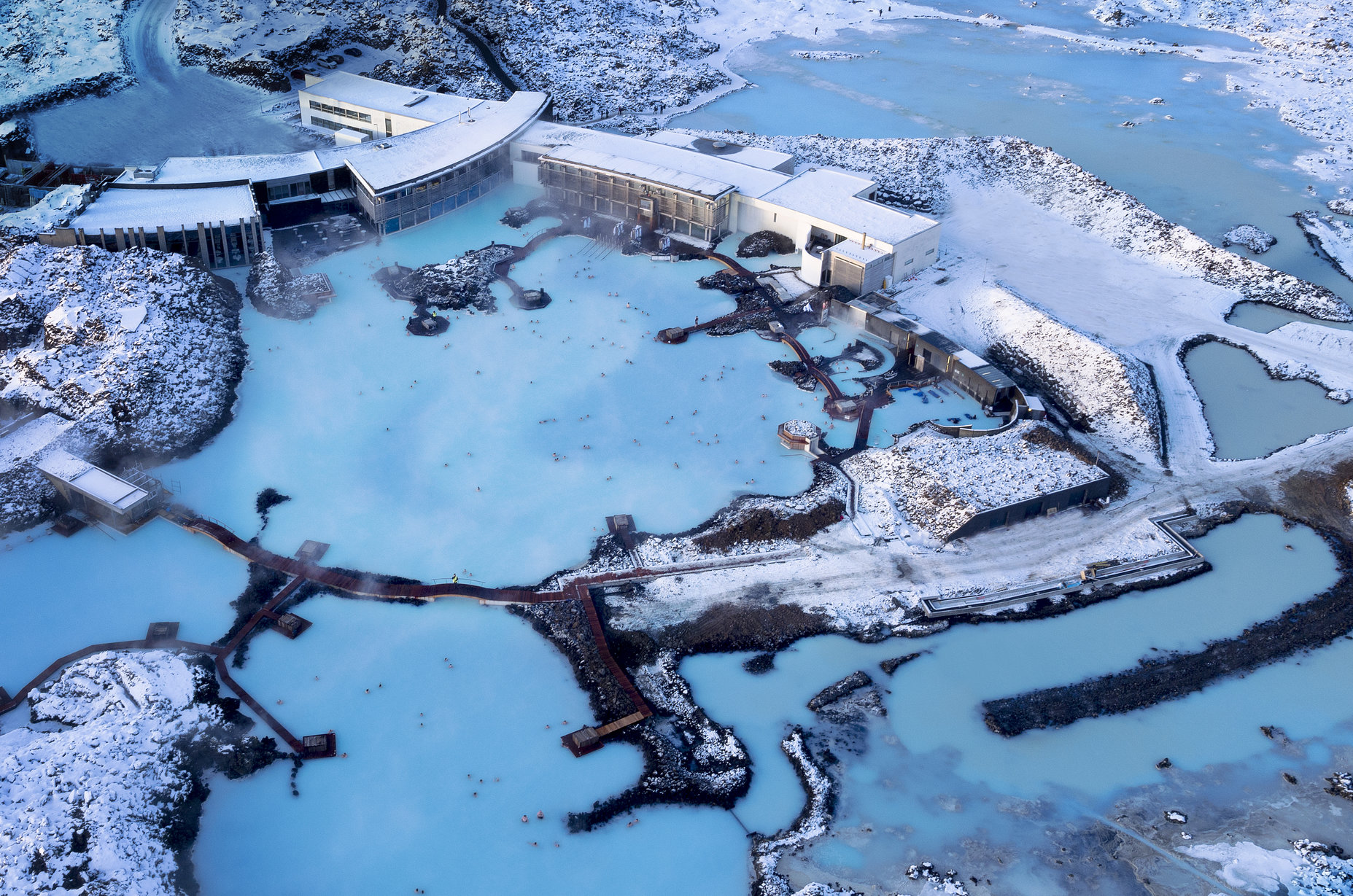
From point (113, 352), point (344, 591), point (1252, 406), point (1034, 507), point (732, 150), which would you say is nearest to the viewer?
point (344, 591)

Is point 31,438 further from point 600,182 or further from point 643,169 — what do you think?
point 643,169

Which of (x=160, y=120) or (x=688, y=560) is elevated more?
(x=160, y=120)

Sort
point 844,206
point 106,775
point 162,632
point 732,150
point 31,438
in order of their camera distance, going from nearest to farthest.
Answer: point 106,775 → point 162,632 → point 31,438 → point 844,206 → point 732,150

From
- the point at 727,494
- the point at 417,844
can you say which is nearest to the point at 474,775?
the point at 417,844

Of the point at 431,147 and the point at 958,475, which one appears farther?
the point at 431,147

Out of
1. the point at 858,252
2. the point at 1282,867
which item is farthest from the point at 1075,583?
the point at 858,252

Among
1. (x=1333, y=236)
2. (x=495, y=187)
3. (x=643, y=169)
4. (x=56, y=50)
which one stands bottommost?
(x=1333, y=236)
